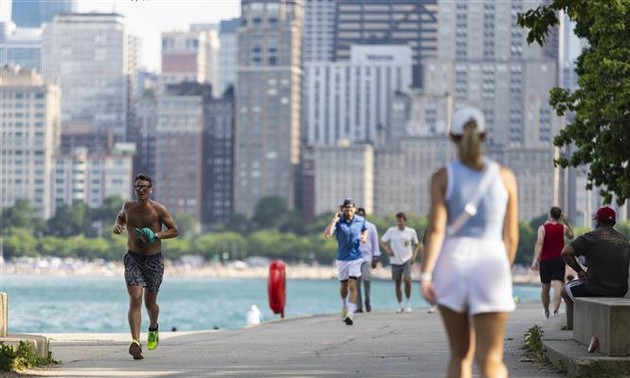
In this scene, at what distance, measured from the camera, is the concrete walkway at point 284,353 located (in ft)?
49.7

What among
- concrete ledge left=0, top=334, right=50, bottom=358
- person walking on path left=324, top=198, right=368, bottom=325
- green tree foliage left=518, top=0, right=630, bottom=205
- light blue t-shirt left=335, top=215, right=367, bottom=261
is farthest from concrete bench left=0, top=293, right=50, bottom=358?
green tree foliage left=518, top=0, right=630, bottom=205

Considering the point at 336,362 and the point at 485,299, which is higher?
the point at 485,299

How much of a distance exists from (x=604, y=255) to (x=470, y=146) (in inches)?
239

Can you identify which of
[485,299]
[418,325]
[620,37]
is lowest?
[418,325]

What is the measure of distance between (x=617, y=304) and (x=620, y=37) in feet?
71.6

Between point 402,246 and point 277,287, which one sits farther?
point 277,287

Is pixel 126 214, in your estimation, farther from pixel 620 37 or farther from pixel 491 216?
pixel 620 37

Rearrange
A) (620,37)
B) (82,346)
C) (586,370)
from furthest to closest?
(620,37), (82,346), (586,370)

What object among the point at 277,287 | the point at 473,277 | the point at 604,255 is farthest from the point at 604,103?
the point at 473,277

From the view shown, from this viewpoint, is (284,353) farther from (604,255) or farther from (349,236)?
(349,236)

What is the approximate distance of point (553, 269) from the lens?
935 inches

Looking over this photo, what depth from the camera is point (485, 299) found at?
31.4 feet

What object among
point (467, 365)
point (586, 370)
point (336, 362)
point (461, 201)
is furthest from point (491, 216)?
point (336, 362)

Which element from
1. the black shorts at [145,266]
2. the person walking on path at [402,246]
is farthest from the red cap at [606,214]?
the person walking on path at [402,246]
